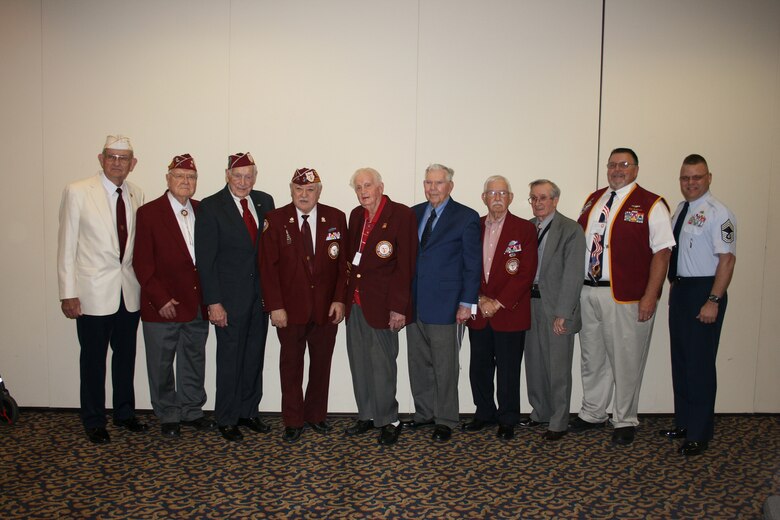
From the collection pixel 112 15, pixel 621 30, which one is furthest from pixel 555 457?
pixel 112 15

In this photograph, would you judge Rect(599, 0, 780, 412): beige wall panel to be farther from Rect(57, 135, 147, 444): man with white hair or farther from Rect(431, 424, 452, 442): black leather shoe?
Rect(57, 135, 147, 444): man with white hair

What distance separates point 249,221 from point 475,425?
2.09 m

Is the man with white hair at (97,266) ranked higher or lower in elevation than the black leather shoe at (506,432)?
higher

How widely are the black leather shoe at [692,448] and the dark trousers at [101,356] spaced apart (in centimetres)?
369

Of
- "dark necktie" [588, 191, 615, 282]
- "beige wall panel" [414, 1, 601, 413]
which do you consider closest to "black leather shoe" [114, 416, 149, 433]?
"beige wall panel" [414, 1, 601, 413]

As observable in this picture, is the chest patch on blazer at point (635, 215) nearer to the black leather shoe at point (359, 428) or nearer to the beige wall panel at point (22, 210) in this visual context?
the black leather shoe at point (359, 428)

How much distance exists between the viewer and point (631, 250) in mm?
3750

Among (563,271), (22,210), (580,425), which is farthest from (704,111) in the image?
(22,210)

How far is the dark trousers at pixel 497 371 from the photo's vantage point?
3891 mm

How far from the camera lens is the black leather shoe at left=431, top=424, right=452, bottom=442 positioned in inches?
150

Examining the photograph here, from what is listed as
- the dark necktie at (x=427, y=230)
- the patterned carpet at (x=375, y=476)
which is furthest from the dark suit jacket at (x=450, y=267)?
the patterned carpet at (x=375, y=476)

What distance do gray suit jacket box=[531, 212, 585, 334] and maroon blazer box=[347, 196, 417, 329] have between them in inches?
35.6

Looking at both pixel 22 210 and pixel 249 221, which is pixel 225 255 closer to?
pixel 249 221

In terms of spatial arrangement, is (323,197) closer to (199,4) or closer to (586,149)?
(199,4)
